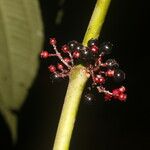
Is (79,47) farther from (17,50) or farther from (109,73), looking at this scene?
(17,50)

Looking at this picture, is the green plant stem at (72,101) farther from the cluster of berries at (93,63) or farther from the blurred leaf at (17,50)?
the blurred leaf at (17,50)

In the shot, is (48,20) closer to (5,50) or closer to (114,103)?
(5,50)

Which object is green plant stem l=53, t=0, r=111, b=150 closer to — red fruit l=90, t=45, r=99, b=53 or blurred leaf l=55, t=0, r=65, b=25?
red fruit l=90, t=45, r=99, b=53

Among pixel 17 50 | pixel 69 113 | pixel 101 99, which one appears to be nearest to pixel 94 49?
pixel 69 113

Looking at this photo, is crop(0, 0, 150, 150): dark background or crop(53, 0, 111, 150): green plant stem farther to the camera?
crop(0, 0, 150, 150): dark background

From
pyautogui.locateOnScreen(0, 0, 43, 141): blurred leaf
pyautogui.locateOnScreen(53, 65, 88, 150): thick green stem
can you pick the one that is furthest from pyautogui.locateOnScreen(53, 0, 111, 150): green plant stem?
pyautogui.locateOnScreen(0, 0, 43, 141): blurred leaf
